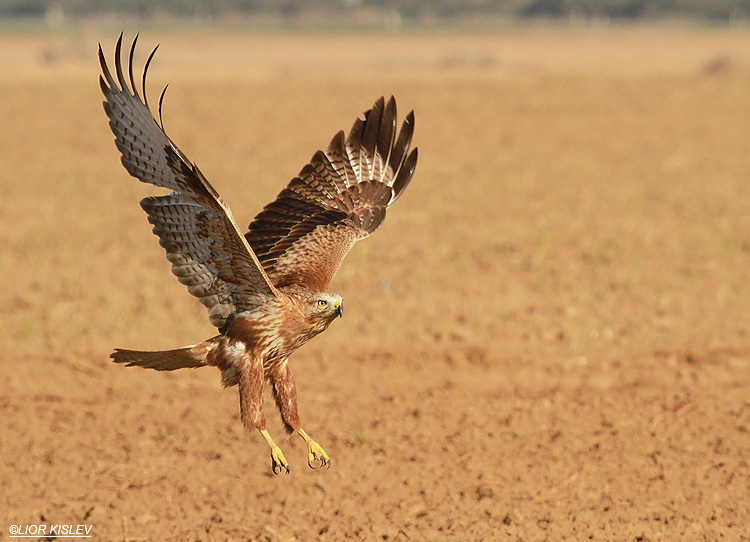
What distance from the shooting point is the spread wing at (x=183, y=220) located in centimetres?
459

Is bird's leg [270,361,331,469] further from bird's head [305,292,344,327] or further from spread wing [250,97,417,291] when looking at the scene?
spread wing [250,97,417,291]

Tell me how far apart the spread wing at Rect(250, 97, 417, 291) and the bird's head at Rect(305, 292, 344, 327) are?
922 mm

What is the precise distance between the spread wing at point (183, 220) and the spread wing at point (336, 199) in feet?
2.65

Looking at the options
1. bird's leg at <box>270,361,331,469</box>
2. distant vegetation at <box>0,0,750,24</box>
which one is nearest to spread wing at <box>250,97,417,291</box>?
bird's leg at <box>270,361,331,469</box>

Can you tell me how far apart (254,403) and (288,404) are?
26cm

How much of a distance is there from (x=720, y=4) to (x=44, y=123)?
10665 centimetres

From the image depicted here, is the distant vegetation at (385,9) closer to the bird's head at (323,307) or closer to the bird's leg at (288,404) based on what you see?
the bird's leg at (288,404)

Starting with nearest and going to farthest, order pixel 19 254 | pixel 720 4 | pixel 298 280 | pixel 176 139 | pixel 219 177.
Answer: pixel 298 280
pixel 19 254
pixel 219 177
pixel 176 139
pixel 720 4

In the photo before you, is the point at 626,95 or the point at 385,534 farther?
the point at 626,95

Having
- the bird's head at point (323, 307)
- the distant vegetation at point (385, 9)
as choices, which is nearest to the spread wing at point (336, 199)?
the bird's head at point (323, 307)

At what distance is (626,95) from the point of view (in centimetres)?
2855

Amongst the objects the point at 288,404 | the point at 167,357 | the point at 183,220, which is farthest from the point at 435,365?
the point at 183,220

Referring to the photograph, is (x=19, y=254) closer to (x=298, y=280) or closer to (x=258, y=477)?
(x=258, y=477)

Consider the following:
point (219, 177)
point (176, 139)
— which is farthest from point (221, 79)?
point (219, 177)
